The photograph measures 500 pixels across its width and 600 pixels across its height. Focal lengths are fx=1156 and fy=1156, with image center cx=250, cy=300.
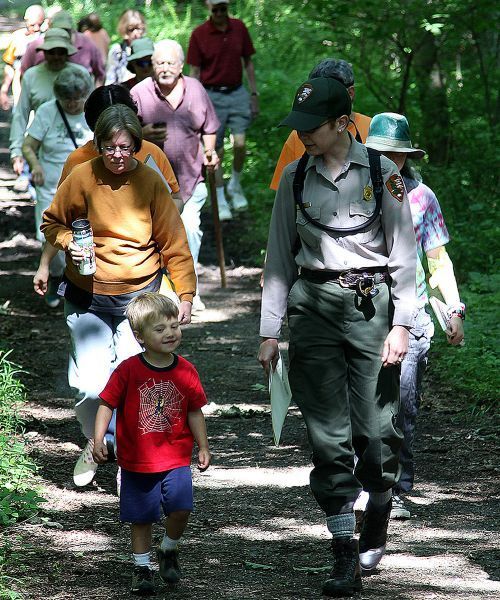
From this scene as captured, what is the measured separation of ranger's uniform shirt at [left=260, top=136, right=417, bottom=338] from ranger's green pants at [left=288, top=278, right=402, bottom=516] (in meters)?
0.10

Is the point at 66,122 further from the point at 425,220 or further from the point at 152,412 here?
the point at 152,412

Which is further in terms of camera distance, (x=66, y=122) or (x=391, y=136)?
(x=66, y=122)

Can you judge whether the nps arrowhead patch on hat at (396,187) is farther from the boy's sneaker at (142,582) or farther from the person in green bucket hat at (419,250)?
the boy's sneaker at (142,582)

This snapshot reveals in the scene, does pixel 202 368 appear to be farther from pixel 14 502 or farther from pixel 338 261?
pixel 338 261

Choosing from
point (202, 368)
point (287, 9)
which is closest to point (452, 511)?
point (202, 368)

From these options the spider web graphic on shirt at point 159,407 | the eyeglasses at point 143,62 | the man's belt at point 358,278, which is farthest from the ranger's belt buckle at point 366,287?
the eyeglasses at point 143,62

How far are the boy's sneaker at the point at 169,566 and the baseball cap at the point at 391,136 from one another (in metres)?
2.21

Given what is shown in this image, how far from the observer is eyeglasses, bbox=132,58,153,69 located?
10547mm

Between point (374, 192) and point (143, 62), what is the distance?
6.09m

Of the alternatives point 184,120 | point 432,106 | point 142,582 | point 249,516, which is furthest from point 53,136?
point 432,106

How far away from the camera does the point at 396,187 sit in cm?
497

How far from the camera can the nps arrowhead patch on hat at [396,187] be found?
4.95m

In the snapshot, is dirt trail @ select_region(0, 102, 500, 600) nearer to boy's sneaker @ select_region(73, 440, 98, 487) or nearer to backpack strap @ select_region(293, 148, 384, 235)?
boy's sneaker @ select_region(73, 440, 98, 487)

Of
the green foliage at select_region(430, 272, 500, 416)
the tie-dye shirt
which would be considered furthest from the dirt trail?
the tie-dye shirt
